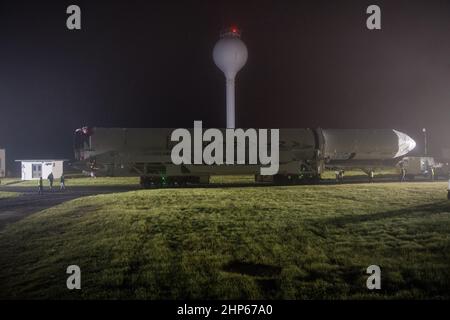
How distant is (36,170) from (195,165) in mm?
23213

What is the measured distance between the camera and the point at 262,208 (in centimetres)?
1741

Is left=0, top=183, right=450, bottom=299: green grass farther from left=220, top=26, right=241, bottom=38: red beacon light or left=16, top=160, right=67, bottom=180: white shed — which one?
left=220, top=26, right=241, bottom=38: red beacon light

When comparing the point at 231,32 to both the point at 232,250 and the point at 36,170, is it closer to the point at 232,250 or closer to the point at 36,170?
the point at 36,170

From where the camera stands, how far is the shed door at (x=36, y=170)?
40.1m

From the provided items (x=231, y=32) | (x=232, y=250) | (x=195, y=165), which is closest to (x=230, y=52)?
(x=231, y=32)

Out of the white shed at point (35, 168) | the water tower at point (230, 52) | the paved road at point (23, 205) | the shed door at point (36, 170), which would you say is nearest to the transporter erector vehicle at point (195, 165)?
the paved road at point (23, 205)

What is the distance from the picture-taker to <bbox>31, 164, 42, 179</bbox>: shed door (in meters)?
40.1

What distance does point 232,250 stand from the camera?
11.2m

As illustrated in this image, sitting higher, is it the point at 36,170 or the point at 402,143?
the point at 402,143

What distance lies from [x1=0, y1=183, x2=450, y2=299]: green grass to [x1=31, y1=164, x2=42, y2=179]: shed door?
24.7 meters

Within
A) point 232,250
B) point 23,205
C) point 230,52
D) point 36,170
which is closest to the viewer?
point 232,250

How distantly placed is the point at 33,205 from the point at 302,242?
53.8 feet

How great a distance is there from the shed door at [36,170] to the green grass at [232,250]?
24.7 metres
